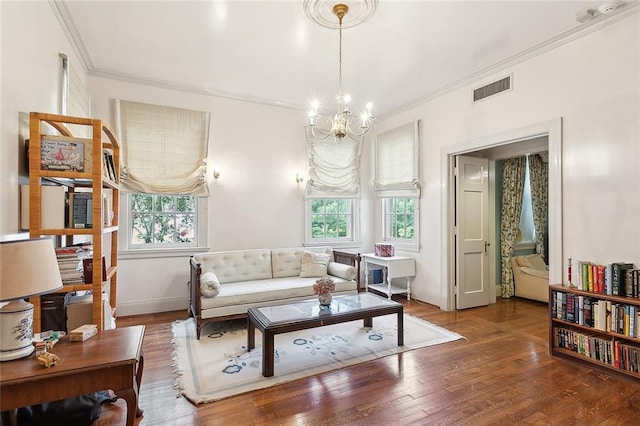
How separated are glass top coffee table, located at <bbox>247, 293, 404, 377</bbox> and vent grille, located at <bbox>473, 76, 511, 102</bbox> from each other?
2.83 meters

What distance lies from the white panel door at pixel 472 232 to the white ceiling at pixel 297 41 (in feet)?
4.23

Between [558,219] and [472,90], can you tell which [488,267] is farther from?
[472,90]

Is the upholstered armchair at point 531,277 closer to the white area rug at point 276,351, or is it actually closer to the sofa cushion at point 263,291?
the white area rug at point 276,351

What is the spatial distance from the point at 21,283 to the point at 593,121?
14.4 feet

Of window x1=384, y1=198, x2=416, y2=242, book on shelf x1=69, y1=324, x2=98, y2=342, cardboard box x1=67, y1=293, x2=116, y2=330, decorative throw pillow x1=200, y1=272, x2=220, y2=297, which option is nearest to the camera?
book on shelf x1=69, y1=324, x2=98, y2=342

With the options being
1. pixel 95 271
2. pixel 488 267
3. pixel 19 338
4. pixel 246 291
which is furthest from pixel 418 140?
Answer: pixel 19 338

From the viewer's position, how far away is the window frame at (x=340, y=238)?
5457 millimetres

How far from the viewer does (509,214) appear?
5.48 m

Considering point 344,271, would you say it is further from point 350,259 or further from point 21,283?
point 21,283

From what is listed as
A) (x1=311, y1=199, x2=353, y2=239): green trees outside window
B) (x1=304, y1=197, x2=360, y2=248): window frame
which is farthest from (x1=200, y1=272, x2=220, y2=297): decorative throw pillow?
(x1=311, y1=199, x2=353, y2=239): green trees outside window

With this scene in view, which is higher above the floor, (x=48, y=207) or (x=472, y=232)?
(x=48, y=207)

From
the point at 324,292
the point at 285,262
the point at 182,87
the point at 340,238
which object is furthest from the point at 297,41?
the point at 340,238

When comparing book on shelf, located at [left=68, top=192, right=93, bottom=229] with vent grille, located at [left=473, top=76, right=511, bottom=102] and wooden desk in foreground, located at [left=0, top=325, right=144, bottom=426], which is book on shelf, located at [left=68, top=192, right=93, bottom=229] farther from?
vent grille, located at [left=473, top=76, right=511, bottom=102]

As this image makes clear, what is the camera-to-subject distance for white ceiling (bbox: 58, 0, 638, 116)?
2.88 m
